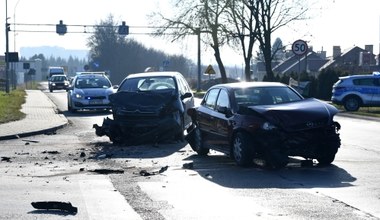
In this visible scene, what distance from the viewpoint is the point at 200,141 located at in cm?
1533

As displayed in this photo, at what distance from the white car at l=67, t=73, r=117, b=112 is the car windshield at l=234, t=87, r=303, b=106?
1720 cm

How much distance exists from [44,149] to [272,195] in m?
8.41

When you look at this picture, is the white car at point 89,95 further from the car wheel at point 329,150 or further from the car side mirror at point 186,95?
the car wheel at point 329,150

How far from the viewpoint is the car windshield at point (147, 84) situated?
778 inches

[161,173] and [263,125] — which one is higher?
[263,125]

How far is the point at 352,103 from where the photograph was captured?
34594 mm

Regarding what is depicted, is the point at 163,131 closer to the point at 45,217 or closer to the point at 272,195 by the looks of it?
the point at 272,195

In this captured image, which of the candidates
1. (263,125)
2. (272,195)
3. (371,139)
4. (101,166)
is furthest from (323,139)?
(371,139)

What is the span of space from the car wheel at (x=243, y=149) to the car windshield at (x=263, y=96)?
0.94 metres

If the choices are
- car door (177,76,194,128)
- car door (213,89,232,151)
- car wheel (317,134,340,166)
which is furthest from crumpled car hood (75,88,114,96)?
car wheel (317,134,340,166)

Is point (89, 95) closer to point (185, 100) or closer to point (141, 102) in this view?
point (185, 100)

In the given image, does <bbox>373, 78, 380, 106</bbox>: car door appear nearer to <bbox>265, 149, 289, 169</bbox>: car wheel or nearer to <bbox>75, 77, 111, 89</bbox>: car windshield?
<bbox>75, 77, 111, 89</bbox>: car windshield

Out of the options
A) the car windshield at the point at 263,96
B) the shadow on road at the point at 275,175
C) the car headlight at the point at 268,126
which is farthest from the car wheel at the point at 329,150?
the car windshield at the point at 263,96

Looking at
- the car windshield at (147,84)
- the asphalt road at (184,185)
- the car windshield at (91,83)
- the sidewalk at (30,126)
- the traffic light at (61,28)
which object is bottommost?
the sidewalk at (30,126)
